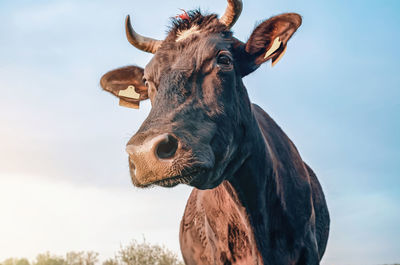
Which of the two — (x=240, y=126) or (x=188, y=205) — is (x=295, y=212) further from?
(x=188, y=205)

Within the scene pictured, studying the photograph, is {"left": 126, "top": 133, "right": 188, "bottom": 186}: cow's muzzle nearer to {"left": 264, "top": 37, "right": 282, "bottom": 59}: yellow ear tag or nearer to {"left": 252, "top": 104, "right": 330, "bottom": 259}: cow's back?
{"left": 264, "top": 37, "right": 282, "bottom": 59}: yellow ear tag

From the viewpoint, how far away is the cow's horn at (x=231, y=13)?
4.19m

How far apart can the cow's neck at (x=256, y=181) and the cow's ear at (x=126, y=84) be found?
69.4 inches

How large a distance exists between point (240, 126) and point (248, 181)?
1.97 feet

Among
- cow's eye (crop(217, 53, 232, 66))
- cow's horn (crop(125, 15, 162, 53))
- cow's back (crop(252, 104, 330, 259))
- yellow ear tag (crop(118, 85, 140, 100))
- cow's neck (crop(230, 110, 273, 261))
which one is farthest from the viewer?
yellow ear tag (crop(118, 85, 140, 100))

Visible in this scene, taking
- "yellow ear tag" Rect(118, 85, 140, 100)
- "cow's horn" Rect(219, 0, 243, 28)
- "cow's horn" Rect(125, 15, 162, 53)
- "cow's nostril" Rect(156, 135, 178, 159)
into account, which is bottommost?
"cow's nostril" Rect(156, 135, 178, 159)

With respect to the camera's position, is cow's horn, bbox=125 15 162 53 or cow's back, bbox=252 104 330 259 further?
cow's back, bbox=252 104 330 259

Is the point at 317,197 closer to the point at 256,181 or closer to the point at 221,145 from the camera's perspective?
the point at 256,181

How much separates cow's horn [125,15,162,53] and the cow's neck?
153cm

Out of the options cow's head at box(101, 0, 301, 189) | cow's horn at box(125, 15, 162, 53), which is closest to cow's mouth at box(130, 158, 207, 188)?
cow's head at box(101, 0, 301, 189)

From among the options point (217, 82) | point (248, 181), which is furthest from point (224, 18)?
point (248, 181)

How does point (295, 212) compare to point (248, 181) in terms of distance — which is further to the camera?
point (295, 212)

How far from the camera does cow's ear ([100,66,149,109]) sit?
5164mm

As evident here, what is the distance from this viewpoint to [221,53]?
3729 mm
